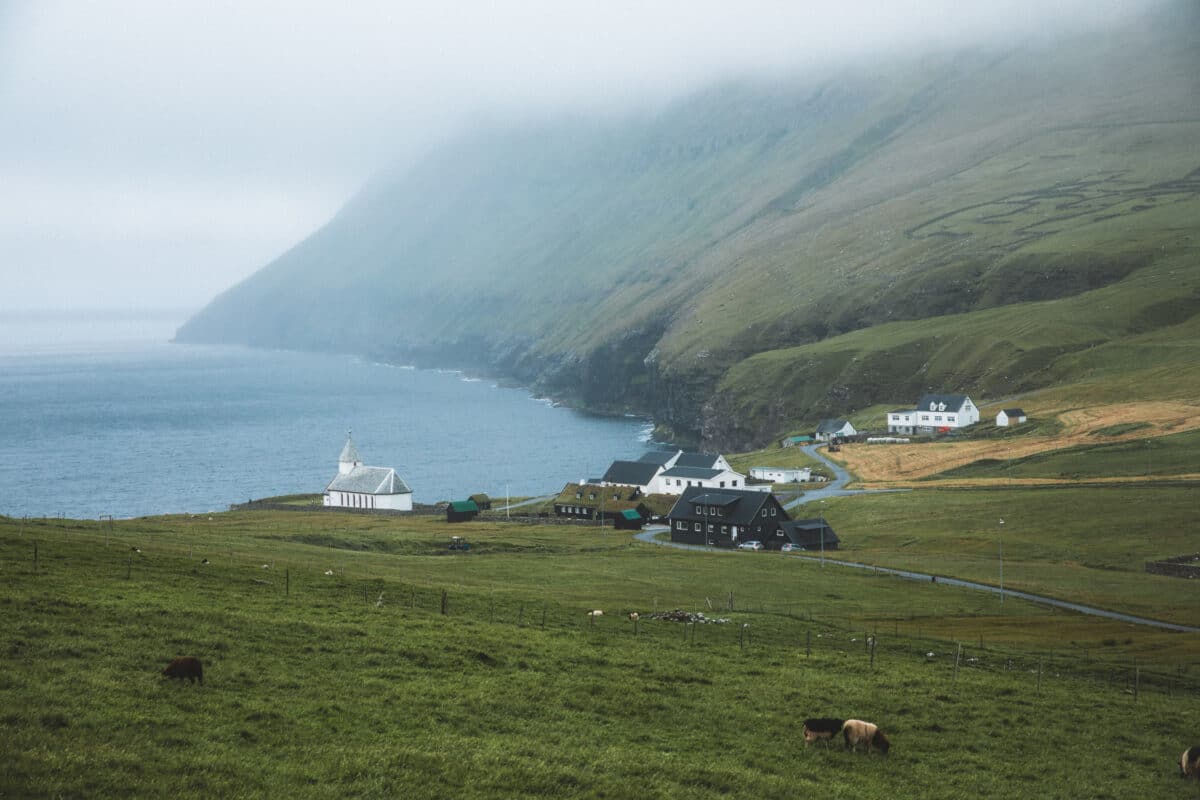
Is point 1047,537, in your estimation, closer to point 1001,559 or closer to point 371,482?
point 1001,559

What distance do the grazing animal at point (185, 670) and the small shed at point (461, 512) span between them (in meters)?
115

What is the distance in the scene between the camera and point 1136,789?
1186 inches

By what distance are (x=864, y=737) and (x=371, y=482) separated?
138 meters

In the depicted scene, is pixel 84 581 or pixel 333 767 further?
pixel 84 581

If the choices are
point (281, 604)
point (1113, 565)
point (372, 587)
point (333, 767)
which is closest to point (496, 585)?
point (372, 587)

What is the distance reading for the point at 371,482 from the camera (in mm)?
163000

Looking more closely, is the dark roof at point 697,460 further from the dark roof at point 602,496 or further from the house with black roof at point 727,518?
the house with black roof at point 727,518

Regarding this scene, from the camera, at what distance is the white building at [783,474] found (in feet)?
583

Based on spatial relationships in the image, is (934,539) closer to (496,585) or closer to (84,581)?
(496,585)

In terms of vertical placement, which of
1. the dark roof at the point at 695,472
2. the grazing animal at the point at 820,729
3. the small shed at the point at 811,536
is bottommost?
the grazing animal at the point at 820,729

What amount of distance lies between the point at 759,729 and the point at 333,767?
1351cm

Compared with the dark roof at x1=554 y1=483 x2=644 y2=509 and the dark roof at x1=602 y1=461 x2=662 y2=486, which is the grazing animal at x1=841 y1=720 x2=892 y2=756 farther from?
the dark roof at x1=602 y1=461 x2=662 y2=486

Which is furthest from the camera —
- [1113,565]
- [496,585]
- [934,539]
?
[934,539]

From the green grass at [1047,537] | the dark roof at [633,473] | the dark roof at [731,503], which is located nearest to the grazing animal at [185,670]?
the green grass at [1047,537]
